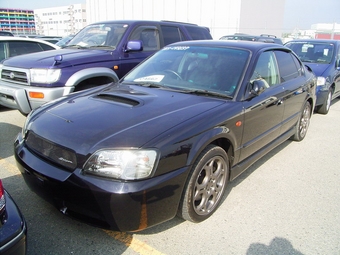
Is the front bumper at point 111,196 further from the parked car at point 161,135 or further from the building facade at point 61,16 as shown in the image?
the building facade at point 61,16

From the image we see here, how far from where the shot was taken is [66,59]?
4961 millimetres

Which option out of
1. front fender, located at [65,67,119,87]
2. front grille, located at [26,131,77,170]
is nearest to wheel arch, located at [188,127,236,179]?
front grille, located at [26,131,77,170]

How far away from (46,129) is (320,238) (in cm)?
263

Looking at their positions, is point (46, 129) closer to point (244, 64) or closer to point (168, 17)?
point (244, 64)

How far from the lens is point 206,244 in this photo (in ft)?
8.50

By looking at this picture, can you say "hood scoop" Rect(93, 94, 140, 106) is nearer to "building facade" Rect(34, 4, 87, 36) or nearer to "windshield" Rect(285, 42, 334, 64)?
"windshield" Rect(285, 42, 334, 64)

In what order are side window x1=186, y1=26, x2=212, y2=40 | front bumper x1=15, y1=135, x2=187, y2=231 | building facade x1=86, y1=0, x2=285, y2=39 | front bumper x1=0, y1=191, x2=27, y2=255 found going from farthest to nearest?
building facade x1=86, y1=0, x2=285, y2=39, side window x1=186, y1=26, x2=212, y2=40, front bumper x1=15, y1=135, x2=187, y2=231, front bumper x1=0, y1=191, x2=27, y2=255

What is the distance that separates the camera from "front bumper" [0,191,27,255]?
5.66ft

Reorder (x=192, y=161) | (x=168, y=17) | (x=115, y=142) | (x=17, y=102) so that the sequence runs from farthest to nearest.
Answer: (x=168, y=17) → (x=17, y=102) → (x=192, y=161) → (x=115, y=142)

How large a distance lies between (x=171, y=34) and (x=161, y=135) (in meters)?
4.80

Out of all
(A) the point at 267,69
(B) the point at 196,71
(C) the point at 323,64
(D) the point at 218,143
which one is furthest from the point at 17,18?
(D) the point at 218,143

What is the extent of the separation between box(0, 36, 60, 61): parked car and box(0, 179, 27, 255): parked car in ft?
19.0

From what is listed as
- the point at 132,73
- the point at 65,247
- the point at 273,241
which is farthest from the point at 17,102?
the point at 273,241

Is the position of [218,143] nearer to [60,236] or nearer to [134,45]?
[60,236]
